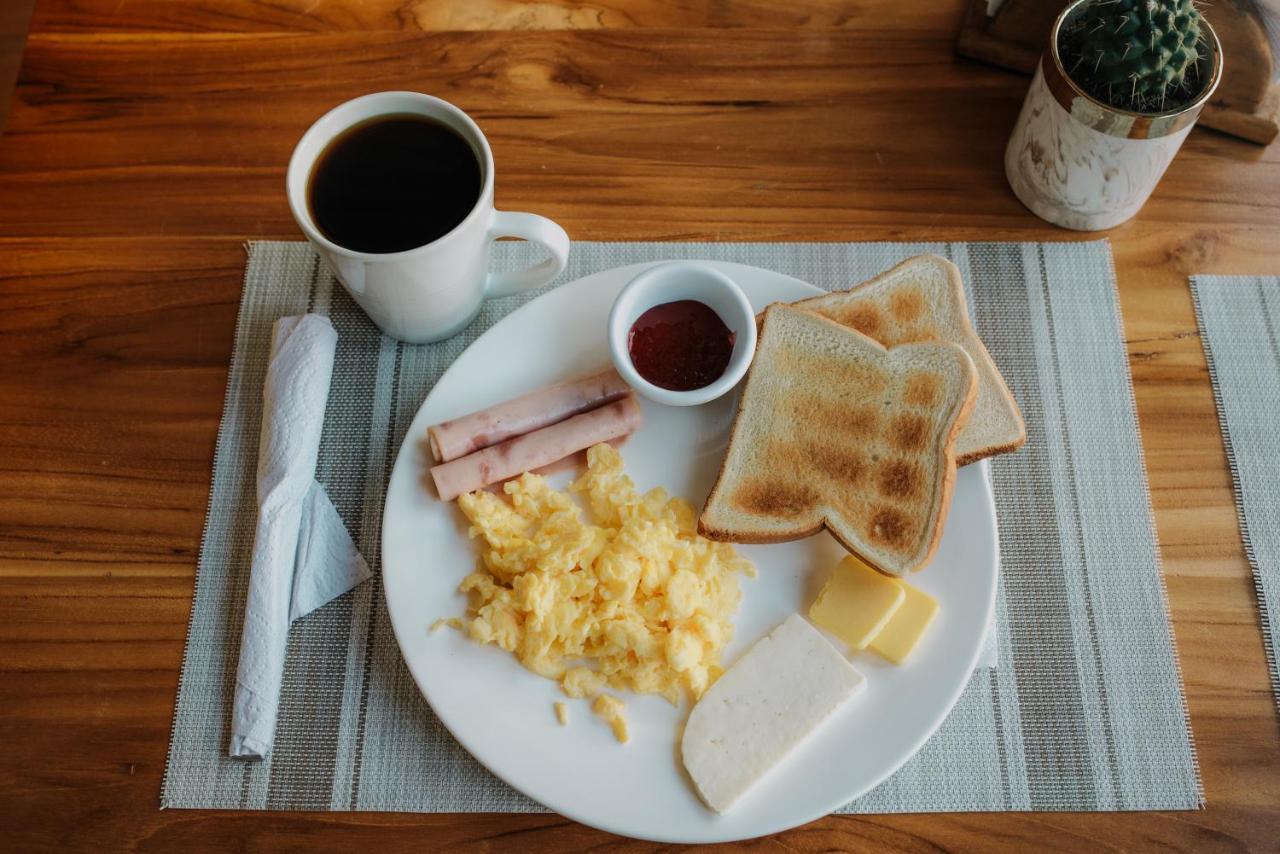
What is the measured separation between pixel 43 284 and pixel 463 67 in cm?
96

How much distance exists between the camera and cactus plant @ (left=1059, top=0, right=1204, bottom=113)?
1.66m

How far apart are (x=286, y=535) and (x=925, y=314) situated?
3.88 feet

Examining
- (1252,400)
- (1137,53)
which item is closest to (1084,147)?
(1137,53)

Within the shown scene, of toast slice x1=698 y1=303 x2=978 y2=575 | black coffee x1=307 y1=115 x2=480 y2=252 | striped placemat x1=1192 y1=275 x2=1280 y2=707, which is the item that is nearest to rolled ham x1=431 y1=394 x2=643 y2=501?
toast slice x1=698 y1=303 x2=978 y2=575

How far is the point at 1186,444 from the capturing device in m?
1.85

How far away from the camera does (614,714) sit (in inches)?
59.4

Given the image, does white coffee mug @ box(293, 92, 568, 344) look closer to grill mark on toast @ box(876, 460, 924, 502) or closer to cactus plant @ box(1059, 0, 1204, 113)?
grill mark on toast @ box(876, 460, 924, 502)

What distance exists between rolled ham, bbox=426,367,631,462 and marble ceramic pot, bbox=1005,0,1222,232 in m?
0.94

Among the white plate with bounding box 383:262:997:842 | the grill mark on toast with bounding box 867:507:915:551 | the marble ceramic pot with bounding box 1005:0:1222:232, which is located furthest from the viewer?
the marble ceramic pot with bounding box 1005:0:1222:232

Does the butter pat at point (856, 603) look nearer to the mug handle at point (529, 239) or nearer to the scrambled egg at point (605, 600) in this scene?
the scrambled egg at point (605, 600)

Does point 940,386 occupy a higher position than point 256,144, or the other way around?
point 940,386

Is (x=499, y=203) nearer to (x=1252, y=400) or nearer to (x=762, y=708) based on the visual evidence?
(x=762, y=708)

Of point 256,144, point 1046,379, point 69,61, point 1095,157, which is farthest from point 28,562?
point 1095,157

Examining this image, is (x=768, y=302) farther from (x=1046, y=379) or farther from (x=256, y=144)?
(x=256, y=144)
